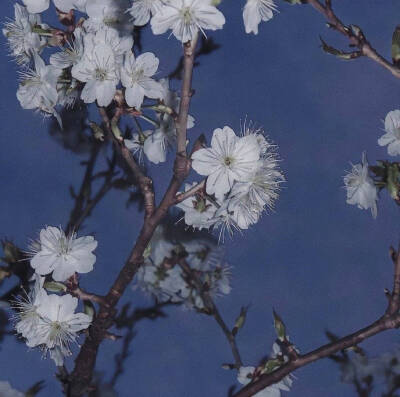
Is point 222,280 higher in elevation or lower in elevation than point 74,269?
higher

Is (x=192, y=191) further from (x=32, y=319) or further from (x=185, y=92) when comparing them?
(x=32, y=319)

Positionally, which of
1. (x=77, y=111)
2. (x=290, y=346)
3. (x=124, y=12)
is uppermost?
(x=77, y=111)

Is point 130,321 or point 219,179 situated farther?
point 130,321

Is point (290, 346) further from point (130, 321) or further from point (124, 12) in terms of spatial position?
point (124, 12)

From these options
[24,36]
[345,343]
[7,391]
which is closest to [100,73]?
[24,36]

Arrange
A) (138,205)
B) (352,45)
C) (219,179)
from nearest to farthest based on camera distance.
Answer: (219,179) < (352,45) < (138,205)

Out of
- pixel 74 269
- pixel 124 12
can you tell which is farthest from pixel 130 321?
pixel 124 12

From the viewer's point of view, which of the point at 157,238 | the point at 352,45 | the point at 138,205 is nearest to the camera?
the point at 352,45

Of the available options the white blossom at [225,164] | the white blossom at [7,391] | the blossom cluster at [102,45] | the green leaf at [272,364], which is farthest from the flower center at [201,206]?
the white blossom at [7,391]
